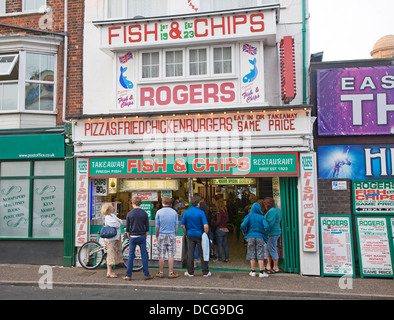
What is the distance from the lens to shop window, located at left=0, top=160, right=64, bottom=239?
10211 mm

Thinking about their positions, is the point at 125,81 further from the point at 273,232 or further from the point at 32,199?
the point at 273,232

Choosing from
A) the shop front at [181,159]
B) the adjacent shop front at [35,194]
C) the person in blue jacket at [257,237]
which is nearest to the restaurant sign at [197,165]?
the shop front at [181,159]

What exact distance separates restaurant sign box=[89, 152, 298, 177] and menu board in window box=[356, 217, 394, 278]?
218 centimetres

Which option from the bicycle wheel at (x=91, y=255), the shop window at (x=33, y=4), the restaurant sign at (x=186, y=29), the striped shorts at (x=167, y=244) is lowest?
the bicycle wheel at (x=91, y=255)

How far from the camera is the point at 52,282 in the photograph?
7891mm

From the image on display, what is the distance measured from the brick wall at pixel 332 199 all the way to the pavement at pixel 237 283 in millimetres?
1697

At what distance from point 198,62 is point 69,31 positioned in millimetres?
4293

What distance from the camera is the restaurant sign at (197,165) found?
899cm

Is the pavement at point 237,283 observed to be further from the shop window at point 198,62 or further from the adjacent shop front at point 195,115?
the shop window at point 198,62

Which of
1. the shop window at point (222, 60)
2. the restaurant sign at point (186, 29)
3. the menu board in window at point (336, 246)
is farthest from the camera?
the shop window at point (222, 60)

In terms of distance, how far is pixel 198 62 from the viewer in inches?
400

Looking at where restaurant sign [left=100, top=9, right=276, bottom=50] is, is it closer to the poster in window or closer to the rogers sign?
A: the poster in window

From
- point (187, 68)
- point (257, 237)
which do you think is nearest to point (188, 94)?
point (187, 68)
